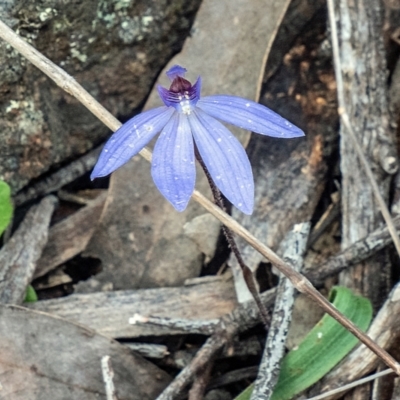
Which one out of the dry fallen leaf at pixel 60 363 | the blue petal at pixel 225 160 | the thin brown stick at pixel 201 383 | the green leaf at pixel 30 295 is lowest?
the thin brown stick at pixel 201 383

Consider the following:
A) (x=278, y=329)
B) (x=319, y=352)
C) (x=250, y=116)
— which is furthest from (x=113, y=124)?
(x=319, y=352)

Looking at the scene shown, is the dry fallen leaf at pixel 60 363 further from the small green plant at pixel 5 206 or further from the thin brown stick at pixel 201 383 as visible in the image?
the small green plant at pixel 5 206

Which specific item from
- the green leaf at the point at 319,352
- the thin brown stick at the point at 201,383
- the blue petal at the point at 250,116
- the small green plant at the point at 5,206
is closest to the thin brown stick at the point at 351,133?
the green leaf at the point at 319,352

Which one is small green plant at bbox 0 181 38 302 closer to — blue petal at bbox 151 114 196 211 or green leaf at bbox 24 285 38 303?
green leaf at bbox 24 285 38 303

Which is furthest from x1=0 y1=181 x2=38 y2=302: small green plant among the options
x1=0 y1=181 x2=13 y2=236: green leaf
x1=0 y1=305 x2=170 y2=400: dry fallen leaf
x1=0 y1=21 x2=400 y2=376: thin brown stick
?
x1=0 y1=21 x2=400 y2=376: thin brown stick

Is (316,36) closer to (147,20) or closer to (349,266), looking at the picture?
(147,20)

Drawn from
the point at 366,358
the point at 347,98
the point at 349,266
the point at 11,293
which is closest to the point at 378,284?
the point at 349,266
